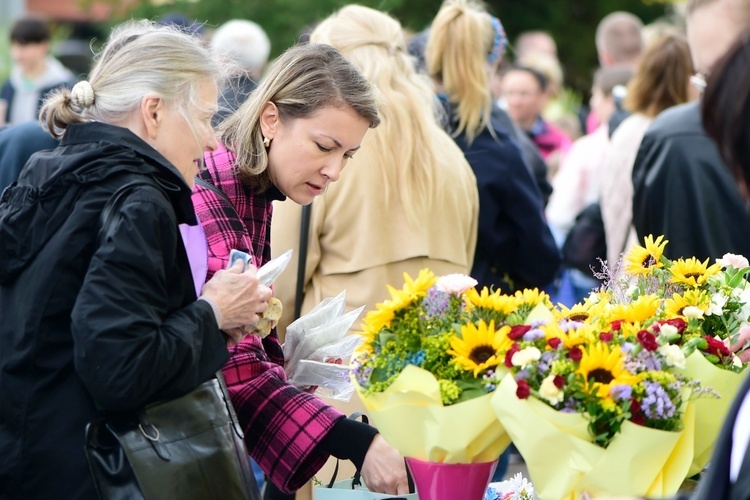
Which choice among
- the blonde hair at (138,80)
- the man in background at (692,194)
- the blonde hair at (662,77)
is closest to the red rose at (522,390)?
the blonde hair at (138,80)

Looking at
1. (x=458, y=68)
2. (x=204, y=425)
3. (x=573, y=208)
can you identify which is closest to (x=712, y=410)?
(x=204, y=425)

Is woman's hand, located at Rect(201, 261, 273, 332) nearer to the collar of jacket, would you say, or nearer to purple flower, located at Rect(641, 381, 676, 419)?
the collar of jacket

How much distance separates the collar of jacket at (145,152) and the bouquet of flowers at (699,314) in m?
0.97

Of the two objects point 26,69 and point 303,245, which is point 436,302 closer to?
point 303,245

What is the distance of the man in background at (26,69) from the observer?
843cm

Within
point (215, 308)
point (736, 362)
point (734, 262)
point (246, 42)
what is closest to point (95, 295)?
point (215, 308)

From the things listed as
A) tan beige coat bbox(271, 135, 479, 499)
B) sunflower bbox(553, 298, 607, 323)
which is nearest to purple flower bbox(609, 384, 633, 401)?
sunflower bbox(553, 298, 607, 323)

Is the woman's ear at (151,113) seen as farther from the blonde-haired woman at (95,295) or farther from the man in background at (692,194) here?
the man in background at (692,194)

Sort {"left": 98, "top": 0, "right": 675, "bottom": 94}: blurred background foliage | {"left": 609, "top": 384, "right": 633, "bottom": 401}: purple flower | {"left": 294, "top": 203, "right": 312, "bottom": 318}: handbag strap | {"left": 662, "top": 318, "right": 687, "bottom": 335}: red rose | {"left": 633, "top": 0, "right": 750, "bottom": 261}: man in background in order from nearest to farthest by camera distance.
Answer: {"left": 609, "top": 384, "right": 633, "bottom": 401}: purple flower < {"left": 662, "top": 318, "right": 687, "bottom": 335}: red rose < {"left": 294, "top": 203, "right": 312, "bottom": 318}: handbag strap < {"left": 633, "top": 0, "right": 750, "bottom": 261}: man in background < {"left": 98, "top": 0, "right": 675, "bottom": 94}: blurred background foliage

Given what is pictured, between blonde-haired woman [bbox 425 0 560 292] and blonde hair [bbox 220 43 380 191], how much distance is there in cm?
154

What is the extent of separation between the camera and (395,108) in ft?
12.4

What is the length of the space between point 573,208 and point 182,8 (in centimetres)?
905

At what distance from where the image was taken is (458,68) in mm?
4578

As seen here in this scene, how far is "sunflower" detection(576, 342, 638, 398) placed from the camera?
2078 millimetres
